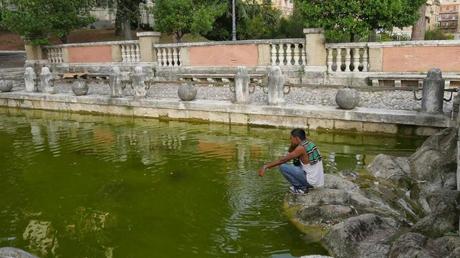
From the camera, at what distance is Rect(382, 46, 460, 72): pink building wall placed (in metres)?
14.4

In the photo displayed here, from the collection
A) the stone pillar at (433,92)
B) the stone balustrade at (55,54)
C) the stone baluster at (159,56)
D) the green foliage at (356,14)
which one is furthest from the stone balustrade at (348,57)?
the stone balustrade at (55,54)

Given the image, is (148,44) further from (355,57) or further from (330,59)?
(355,57)

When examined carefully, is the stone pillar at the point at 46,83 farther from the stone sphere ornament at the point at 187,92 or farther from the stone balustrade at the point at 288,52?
the stone balustrade at the point at 288,52

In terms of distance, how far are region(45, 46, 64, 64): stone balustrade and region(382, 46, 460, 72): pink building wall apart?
47.7 feet

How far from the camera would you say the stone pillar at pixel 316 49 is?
16.1 meters

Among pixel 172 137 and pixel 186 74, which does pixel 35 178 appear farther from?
pixel 186 74

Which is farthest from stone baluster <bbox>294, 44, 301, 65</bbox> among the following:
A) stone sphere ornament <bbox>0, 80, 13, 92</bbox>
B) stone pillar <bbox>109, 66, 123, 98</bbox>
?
stone sphere ornament <bbox>0, 80, 13, 92</bbox>

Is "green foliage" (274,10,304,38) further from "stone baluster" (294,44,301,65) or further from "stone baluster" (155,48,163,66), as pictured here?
"stone baluster" (294,44,301,65)

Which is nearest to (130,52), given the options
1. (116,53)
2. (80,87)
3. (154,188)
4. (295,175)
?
(116,53)

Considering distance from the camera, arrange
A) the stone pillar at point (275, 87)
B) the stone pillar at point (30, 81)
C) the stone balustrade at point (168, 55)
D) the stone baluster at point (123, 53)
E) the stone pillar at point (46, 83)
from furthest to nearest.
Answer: the stone baluster at point (123, 53) < the stone balustrade at point (168, 55) < the stone pillar at point (30, 81) < the stone pillar at point (46, 83) < the stone pillar at point (275, 87)

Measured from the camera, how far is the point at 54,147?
11.8 metres

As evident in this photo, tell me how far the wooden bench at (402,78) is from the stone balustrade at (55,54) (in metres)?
14.3

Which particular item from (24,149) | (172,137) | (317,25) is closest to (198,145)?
(172,137)

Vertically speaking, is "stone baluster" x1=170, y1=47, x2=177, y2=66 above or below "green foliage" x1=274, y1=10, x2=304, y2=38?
below
